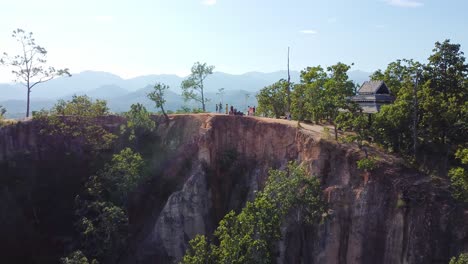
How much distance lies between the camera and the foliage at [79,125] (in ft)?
170

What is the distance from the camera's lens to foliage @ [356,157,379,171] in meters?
35.6

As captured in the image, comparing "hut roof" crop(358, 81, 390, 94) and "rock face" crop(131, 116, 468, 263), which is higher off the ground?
"hut roof" crop(358, 81, 390, 94)

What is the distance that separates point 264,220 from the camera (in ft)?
107

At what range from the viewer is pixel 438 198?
32.9 m

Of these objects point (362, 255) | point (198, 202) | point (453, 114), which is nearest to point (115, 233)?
point (198, 202)

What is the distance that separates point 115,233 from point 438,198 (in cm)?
2909

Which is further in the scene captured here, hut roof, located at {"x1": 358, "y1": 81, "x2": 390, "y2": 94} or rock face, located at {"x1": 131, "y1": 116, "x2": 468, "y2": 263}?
hut roof, located at {"x1": 358, "y1": 81, "x2": 390, "y2": 94}

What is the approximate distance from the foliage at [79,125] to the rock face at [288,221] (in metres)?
2.72

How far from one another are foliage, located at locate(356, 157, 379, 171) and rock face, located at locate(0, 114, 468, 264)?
456 millimetres

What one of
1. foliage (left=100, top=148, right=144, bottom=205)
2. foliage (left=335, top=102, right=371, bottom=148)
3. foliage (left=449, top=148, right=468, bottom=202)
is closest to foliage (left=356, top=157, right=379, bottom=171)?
foliage (left=335, top=102, right=371, bottom=148)

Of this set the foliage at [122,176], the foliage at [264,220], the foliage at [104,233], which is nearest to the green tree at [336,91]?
the foliage at [264,220]

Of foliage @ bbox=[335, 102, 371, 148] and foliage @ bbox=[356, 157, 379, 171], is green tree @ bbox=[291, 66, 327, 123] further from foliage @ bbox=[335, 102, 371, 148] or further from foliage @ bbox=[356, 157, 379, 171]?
foliage @ bbox=[356, 157, 379, 171]

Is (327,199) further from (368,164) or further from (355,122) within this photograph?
(355,122)

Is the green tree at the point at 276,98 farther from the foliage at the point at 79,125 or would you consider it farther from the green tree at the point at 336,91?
the foliage at the point at 79,125
